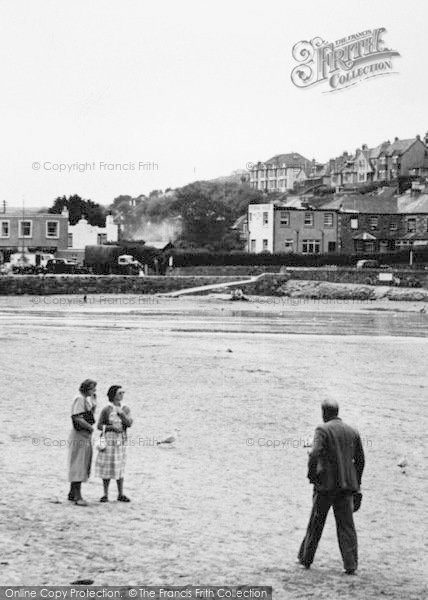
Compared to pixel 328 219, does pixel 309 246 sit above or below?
below

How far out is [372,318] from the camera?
53938mm

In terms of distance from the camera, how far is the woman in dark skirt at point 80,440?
43.4ft

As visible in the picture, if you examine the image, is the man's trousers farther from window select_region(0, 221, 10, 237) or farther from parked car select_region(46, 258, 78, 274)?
window select_region(0, 221, 10, 237)

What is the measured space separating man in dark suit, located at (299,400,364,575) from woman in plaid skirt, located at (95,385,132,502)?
3159 millimetres

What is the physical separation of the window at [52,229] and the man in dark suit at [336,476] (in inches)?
3304

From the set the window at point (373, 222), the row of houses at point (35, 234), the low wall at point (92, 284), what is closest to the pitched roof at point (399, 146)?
the window at point (373, 222)

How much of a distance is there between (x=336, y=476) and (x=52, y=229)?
3324 inches

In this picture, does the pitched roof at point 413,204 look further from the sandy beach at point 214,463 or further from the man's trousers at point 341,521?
the man's trousers at point 341,521

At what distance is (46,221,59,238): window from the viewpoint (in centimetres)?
9319

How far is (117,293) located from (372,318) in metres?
23.4

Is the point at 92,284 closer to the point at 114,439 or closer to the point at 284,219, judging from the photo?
the point at 284,219

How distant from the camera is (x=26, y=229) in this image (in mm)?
92688

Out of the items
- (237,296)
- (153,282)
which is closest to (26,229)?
→ (153,282)

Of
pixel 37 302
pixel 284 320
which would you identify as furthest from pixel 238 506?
pixel 37 302
